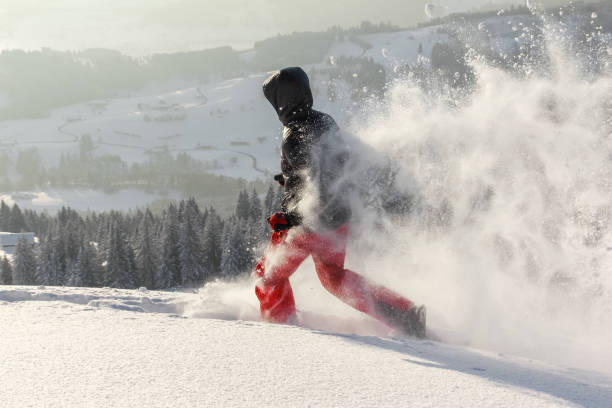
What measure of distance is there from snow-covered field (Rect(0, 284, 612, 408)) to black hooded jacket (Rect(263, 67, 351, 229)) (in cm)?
144

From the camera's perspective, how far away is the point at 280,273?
5.68 meters

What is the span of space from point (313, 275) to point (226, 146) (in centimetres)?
17785

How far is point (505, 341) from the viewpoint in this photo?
512cm

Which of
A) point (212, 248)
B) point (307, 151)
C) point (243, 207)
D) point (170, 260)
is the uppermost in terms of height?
point (243, 207)

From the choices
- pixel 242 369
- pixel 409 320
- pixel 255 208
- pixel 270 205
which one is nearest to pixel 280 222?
pixel 409 320

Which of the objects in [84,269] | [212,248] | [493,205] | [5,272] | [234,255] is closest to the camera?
[493,205]

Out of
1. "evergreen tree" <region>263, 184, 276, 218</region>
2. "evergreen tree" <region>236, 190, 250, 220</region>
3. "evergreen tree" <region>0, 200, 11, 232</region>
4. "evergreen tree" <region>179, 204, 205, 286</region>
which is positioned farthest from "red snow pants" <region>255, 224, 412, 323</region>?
"evergreen tree" <region>0, 200, 11, 232</region>

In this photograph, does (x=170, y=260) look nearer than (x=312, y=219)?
No

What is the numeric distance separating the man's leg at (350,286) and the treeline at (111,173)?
13382 cm

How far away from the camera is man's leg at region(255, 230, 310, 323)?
219 inches

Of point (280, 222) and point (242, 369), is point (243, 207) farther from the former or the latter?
point (242, 369)

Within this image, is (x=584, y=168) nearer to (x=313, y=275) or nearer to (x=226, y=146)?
(x=313, y=275)

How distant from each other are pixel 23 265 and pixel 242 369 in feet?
179

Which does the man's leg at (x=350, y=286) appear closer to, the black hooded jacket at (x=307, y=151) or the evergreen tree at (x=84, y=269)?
the black hooded jacket at (x=307, y=151)
